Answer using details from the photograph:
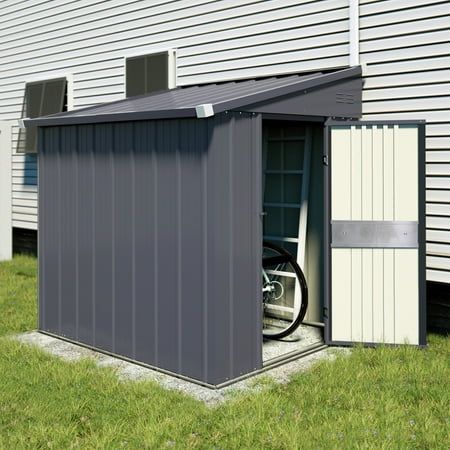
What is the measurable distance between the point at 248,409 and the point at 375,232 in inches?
86.3

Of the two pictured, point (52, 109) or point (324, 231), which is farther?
point (52, 109)

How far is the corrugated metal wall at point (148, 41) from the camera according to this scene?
283 inches

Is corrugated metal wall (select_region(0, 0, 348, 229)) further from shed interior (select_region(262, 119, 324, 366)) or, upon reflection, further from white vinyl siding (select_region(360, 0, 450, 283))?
shed interior (select_region(262, 119, 324, 366))

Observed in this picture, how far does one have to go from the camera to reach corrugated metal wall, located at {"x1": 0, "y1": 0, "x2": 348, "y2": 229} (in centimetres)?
720

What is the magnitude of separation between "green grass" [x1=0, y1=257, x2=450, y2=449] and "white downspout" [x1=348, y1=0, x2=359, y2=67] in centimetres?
283

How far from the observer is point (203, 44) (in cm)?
836

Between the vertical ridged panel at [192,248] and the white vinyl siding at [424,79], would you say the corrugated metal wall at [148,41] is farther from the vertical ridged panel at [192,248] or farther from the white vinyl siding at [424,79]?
the vertical ridged panel at [192,248]

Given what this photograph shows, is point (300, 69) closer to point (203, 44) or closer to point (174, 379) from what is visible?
point (203, 44)

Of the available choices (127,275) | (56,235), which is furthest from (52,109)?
(127,275)

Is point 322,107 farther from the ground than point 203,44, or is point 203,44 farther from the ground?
point 203,44

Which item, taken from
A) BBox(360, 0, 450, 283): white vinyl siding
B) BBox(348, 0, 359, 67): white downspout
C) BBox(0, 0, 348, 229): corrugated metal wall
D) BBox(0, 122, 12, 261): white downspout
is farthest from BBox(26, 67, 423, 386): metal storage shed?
BBox(0, 122, 12, 261): white downspout

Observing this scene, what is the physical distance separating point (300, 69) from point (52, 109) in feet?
16.5

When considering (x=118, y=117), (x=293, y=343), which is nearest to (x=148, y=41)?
(x=118, y=117)

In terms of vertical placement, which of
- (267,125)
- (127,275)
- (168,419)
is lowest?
(168,419)
